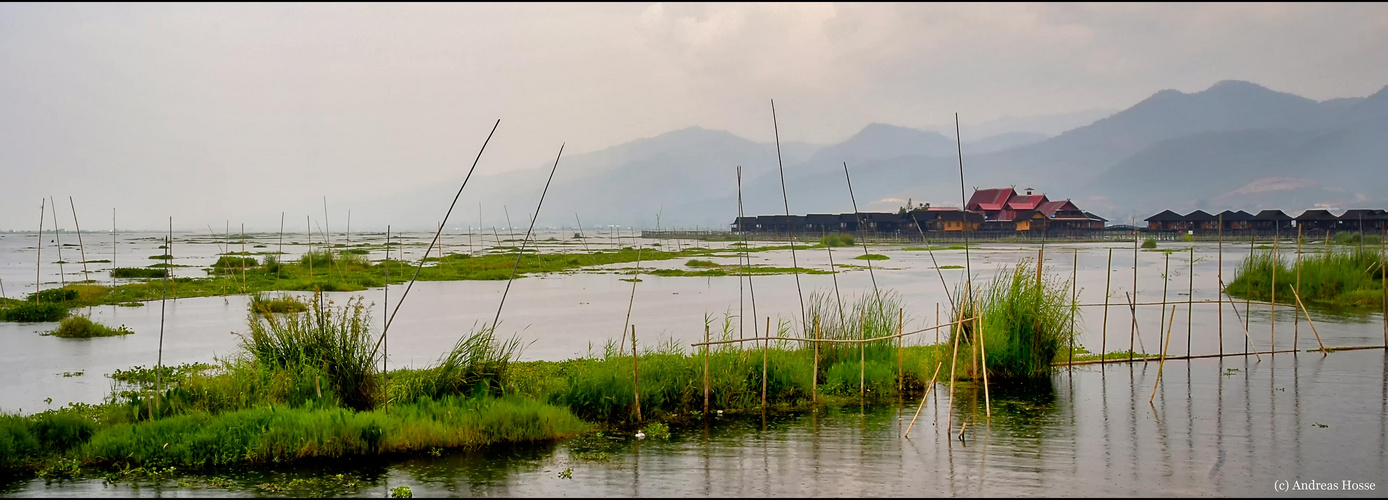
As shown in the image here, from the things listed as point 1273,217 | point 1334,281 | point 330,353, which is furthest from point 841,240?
point 330,353

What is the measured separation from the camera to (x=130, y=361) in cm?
1205

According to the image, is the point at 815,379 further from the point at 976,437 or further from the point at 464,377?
the point at 464,377

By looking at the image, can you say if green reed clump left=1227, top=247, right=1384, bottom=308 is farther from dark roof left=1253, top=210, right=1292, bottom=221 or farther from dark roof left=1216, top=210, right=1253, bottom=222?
dark roof left=1216, top=210, right=1253, bottom=222

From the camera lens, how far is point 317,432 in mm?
7016

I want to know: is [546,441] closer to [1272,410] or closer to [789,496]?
[789,496]

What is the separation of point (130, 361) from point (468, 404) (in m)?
7.07

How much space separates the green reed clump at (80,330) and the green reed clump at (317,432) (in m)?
9.59

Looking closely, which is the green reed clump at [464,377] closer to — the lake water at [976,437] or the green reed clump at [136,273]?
the lake water at [976,437]

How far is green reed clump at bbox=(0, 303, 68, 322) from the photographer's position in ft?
56.4

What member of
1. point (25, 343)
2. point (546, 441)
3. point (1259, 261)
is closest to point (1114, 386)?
point (546, 441)

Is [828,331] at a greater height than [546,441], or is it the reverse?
[828,331]

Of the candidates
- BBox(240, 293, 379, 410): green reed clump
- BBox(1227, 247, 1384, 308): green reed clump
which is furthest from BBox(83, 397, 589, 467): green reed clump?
BBox(1227, 247, 1384, 308): green reed clump

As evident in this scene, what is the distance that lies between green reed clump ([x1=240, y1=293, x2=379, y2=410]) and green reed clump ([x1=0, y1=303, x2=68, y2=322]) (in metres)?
12.4

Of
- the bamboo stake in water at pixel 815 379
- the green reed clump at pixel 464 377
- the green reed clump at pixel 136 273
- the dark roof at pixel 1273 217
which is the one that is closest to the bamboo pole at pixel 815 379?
the bamboo stake in water at pixel 815 379
